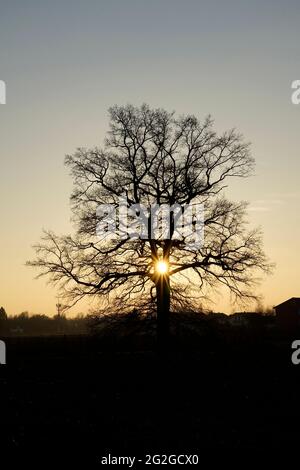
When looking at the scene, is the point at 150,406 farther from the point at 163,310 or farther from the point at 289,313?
the point at 289,313

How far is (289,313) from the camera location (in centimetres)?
8594

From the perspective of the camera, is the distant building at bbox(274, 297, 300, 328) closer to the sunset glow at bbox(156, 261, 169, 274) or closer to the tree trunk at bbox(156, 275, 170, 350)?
the sunset glow at bbox(156, 261, 169, 274)

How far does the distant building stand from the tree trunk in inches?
2424

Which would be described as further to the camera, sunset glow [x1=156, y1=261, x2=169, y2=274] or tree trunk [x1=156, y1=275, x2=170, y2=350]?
sunset glow [x1=156, y1=261, x2=169, y2=274]

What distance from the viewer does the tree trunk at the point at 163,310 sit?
25.9m

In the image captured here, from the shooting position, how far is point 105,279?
26.8 metres

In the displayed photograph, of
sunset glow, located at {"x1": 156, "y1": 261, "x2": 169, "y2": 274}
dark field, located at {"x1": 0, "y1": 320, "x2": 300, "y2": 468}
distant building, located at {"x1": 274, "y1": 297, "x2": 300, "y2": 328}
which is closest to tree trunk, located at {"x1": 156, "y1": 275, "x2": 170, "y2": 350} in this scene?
sunset glow, located at {"x1": 156, "y1": 261, "x2": 169, "y2": 274}

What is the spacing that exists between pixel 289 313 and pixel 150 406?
71.6 meters

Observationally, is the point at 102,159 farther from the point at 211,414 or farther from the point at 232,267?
the point at 211,414

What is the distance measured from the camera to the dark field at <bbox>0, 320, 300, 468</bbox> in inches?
507

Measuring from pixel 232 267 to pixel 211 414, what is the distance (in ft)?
37.1

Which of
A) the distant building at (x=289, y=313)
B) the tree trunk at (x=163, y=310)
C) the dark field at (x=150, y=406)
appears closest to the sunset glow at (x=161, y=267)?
the tree trunk at (x=163, y=310)

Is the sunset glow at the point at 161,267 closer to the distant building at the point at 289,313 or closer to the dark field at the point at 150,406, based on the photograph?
the dark field at the point at 150,406

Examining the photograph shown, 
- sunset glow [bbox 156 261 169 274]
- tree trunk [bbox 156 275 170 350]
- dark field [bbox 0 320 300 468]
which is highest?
sunset glow [bbox 156 261 169 274]
